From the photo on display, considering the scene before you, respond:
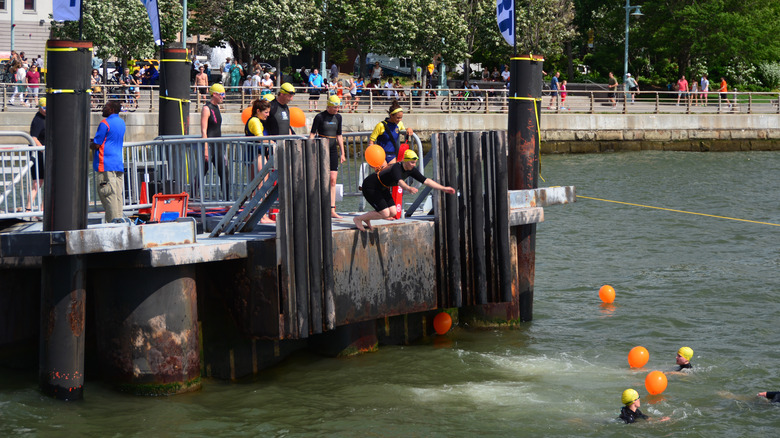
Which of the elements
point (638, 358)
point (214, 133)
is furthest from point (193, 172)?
point (638, 358)

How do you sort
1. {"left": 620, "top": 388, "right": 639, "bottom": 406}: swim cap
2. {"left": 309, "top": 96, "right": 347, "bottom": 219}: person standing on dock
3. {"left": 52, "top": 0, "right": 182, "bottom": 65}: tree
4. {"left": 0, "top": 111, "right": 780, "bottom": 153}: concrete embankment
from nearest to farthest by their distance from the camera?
{"left": 620, "top": 388, "right": 639, "bottom": 406}: swim cap → {"left": 309, "top": 96, "right": 347, "bottom": 219}: person standing on dock → {"left": 0, "top": 111, "right": 780, "bottom": 153}: concrete embankment → {"left": 52, "top": 0, "right": 182, "bottom": 65}: tree

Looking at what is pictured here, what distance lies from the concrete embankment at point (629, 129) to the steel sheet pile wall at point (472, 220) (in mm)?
24675

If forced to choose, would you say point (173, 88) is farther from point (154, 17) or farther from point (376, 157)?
point (376, 157)


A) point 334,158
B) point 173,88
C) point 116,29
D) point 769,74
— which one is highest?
point 116,29

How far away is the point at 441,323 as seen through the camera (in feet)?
44.6

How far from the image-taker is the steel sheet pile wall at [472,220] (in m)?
12.1

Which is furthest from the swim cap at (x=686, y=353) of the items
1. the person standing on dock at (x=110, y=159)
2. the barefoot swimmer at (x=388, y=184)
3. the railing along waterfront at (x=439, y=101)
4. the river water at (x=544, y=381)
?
the railing along waterfront at (x=439, y=101)

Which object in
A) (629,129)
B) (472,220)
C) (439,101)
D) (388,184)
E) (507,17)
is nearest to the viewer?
(388,184)

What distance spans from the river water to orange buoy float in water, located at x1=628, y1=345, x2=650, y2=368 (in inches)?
4.4

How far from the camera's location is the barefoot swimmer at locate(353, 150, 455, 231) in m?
11.5

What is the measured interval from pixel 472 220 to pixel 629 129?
31464 millimetres

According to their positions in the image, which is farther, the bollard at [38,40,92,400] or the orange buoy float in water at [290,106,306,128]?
the orange buoy float in water at [290,106,306,128]

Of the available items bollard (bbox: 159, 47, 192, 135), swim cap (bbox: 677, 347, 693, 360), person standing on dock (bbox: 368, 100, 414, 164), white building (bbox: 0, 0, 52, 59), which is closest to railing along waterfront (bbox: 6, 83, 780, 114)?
bollard (bbox: 159, 47, 192, 135)

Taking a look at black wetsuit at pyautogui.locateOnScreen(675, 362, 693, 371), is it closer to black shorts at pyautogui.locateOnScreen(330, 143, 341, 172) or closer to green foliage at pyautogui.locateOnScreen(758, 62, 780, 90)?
black shorts at pyautogui.locateOnScreen(330, 143, 341, 172)
